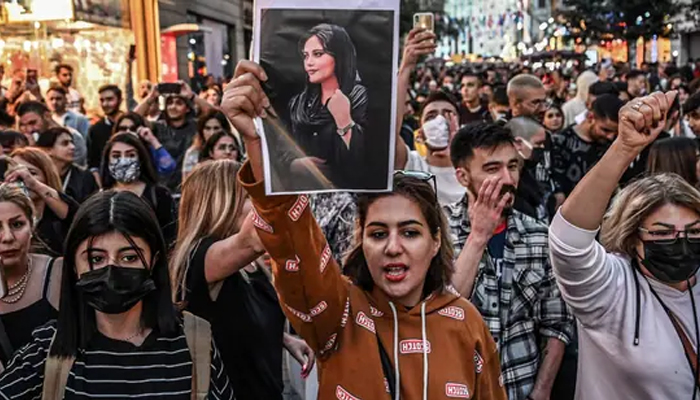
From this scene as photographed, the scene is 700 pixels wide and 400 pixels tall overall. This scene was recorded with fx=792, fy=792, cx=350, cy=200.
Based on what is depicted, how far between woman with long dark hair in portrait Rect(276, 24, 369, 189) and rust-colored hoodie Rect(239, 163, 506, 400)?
0.14 meters

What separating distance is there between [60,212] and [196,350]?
2.67 meters

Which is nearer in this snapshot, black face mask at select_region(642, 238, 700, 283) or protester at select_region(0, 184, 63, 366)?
black face mask at select_region(642, 238, 700, 283)

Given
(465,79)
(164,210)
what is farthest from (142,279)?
(465,79)

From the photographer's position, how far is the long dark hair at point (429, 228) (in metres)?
2.65

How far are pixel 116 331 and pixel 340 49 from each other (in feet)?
3.88

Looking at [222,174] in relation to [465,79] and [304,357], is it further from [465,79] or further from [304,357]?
[465,79]

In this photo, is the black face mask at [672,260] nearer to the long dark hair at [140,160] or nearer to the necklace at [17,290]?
the necklace at [17,290]

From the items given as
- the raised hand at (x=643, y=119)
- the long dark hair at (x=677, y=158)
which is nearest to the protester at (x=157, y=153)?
the long dark hair at (x=677, y=158)

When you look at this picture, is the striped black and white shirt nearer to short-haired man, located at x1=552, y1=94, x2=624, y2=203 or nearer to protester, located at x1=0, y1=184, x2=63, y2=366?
protester, located at x1=0, y1=184, x2=63, y2=366

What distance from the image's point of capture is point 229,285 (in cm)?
332

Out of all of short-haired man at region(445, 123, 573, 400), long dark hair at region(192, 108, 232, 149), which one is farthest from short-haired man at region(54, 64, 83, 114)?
short-haired man at region(445, 123, 573, 400)

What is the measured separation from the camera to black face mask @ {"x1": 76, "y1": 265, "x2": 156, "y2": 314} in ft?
8.18

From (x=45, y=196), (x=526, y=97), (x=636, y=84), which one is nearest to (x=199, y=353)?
(x=45, y=196)

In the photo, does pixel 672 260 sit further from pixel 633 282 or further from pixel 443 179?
pixel 443 179
